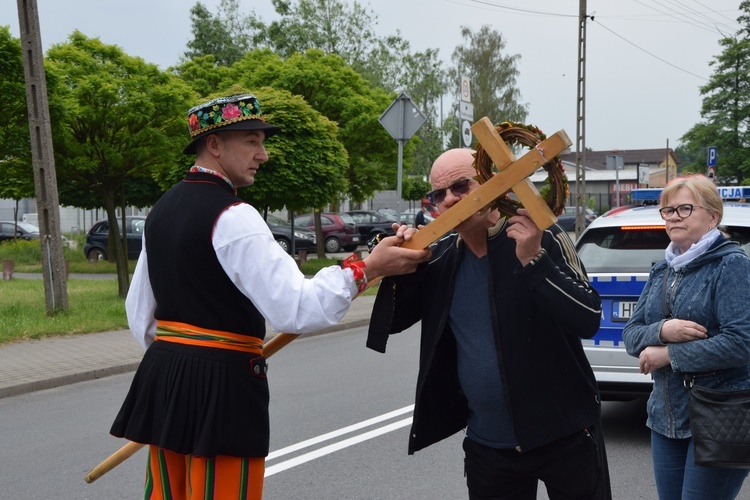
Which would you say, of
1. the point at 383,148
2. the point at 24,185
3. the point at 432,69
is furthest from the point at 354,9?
the point at 24,185

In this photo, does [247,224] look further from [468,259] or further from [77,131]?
[77,131]

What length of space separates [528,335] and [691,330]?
0.80m

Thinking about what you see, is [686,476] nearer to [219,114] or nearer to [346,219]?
[219,114]

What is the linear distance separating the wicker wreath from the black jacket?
177 mm

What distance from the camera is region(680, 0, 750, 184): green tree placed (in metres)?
53.9

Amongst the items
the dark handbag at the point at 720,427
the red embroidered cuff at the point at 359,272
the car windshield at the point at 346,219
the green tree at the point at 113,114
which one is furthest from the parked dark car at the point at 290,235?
the red embroidered cuff at the point at 359,272

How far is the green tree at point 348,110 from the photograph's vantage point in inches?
995

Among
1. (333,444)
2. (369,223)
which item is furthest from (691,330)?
(369,223)

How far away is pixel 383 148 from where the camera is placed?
26.2 meters

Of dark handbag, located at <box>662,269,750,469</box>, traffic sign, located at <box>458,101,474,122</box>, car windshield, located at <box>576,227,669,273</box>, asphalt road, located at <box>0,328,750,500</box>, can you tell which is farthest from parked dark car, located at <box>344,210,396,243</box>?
dark handbag, located at <box>662,269,750,469</box>

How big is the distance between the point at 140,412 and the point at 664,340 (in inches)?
77.2

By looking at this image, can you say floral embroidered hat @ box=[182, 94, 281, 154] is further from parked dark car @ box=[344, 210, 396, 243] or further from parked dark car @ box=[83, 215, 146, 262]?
parked dark car @ box=[344, 210, 396, 243]

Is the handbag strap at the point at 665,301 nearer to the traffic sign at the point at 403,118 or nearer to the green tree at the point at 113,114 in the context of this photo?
the traffic sign at the point at 403,118

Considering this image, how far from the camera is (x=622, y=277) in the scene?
20.0ft
